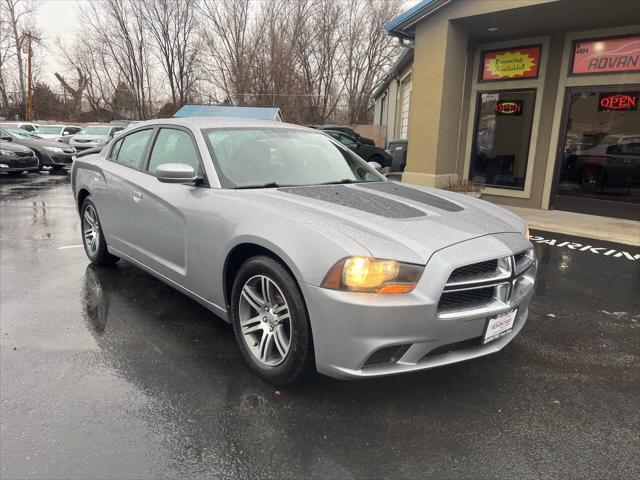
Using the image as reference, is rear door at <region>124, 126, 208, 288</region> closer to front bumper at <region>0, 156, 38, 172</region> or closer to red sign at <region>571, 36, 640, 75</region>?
red sign at <region>571, 36, 640, 75</region>

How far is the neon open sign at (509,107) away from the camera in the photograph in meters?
10.1

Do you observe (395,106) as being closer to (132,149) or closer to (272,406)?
(132,149)

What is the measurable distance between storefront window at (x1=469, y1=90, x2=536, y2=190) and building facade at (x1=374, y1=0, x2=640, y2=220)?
0.07ft

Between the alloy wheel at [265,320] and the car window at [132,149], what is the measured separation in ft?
6.72

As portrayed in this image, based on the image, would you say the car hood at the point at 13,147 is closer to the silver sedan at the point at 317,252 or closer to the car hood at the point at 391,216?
the silver sedan at the point at 317,252

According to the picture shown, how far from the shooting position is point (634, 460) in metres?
2.41

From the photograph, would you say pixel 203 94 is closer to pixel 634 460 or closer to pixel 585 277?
pixel 585 277

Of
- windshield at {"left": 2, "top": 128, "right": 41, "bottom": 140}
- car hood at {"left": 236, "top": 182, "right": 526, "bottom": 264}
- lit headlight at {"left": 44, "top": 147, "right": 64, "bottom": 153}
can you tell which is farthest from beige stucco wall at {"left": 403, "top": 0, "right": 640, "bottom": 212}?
windshield at {"left": 2, "top": 128, "right": 41, "bottom": 140}

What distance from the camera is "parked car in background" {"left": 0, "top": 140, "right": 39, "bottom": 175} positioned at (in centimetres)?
1419

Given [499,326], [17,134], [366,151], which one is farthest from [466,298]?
[17,134]

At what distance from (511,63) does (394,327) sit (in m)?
9.25

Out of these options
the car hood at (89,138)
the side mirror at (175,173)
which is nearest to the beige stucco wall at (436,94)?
the side mirror at (175,173)

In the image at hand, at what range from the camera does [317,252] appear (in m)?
Answer: 2.58

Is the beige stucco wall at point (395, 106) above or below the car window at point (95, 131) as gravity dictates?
above
